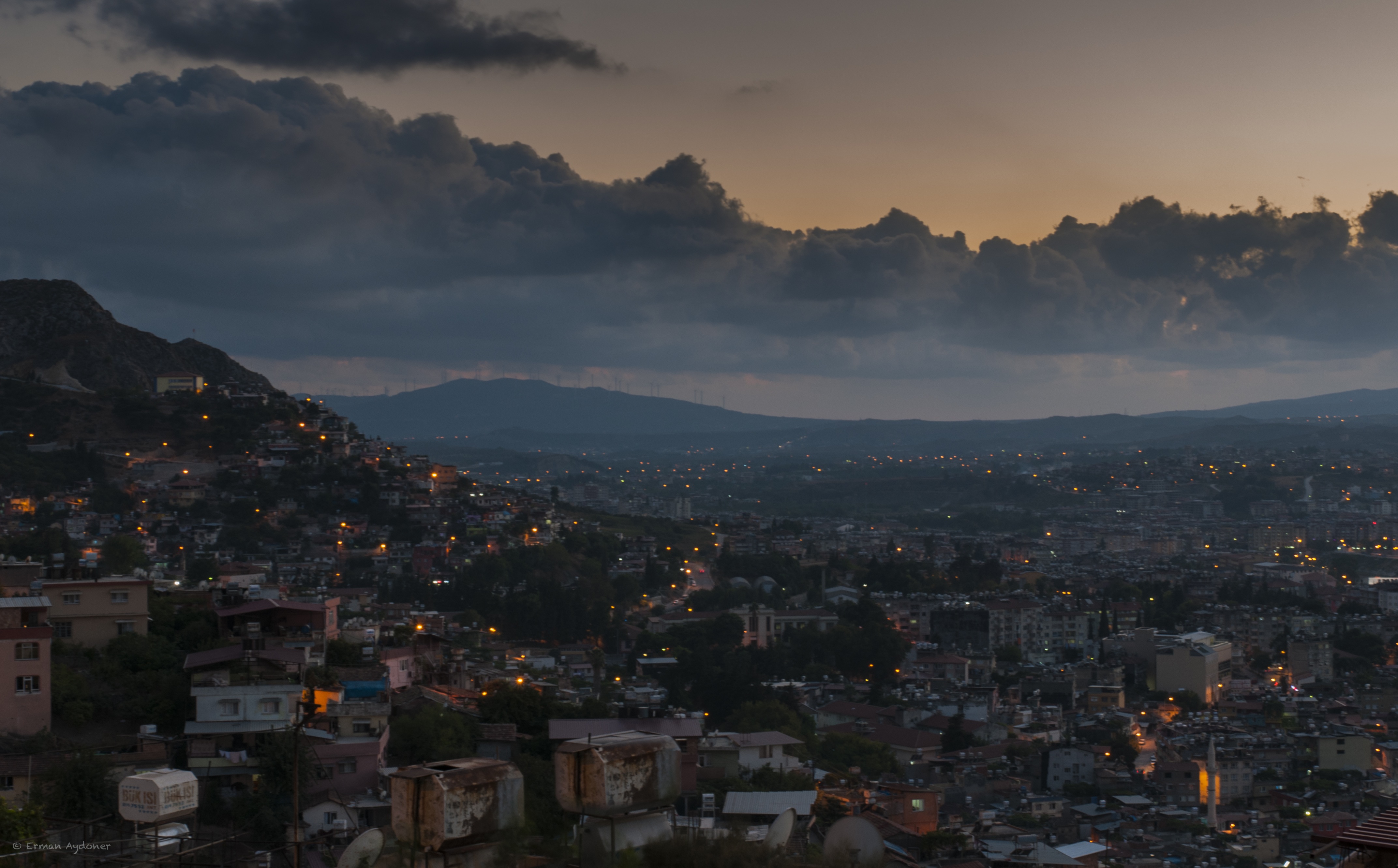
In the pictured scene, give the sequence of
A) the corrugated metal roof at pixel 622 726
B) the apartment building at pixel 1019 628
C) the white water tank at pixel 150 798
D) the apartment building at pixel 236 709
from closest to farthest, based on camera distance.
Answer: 1. the white water tank at pixel 150 798
2. the apartment building at pixel 236 709
3. the corrugated metal roof at pixel 622 726
4. the apartment building at pixel 1019 628

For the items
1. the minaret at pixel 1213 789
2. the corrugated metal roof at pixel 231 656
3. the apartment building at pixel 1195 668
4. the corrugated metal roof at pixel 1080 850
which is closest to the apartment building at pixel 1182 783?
the minaret at pixel 1213 789

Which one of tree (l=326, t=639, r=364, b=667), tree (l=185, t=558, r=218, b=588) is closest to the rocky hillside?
tree (l=185, t=558, r=218, b=588)

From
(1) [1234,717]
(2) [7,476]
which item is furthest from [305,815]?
(2) [7,476]

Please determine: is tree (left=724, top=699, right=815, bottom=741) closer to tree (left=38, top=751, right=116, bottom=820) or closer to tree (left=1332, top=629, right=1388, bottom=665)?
Result: tree (left=38, top=751, right=116, bottom=820)

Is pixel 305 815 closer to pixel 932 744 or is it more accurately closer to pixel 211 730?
pixel 211 730

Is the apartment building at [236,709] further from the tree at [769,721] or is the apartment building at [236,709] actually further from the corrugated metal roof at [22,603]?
the tree at [769,721]

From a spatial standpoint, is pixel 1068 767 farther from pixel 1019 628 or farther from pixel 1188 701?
pixel 1019 628

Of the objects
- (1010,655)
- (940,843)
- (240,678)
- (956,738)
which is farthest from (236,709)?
(1010,655)
